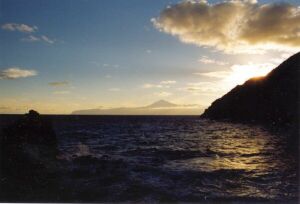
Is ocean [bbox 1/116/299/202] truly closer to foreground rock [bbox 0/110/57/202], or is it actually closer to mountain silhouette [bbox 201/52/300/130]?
foreground rock [bbox 0/110/57/202]

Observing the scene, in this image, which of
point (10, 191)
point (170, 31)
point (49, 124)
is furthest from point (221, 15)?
point (49, 124)

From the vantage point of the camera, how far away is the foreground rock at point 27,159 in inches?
373

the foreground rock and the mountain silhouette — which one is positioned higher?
the mountain silhouette

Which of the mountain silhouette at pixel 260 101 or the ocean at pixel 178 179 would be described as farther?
the mountain silhouette at pixel 260 101

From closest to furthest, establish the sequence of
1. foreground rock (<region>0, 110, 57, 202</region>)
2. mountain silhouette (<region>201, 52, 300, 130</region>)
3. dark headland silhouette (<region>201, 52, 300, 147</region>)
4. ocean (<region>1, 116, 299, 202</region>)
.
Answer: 1. ocean (<region>1, 116, 299, 202</region>)
2. foreground rock (<region>0, 110, 57, 202</region>)
3. mountain silhouette (<region>201, 52, 300, 130</region>)
4. dark headland silhouette (<region>201, 52, 300, 147</region>)

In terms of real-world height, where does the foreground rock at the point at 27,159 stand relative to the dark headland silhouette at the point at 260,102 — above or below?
below

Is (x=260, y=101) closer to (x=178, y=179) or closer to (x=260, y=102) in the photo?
(x=260, y=102)

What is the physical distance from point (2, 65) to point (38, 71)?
4.52ft

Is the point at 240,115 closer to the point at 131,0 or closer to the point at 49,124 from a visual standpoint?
the point at 49,124

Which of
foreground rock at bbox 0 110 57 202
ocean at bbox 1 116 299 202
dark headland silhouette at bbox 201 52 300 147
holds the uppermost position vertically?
dark headland silhouette at bbox 201 52 300 147

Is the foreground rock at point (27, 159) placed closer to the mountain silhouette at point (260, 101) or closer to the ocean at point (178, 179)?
the ocean at point (178, 179)

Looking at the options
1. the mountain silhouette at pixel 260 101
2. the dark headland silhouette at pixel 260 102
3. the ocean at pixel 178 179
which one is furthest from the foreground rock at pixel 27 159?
the dark headland silhouette at pixel 260 102

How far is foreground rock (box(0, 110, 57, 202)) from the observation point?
31.1ft

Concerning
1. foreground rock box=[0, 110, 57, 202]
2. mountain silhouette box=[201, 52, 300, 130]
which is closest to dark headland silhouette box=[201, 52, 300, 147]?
mountain silhouette box=[201, 52, 300, 130]
